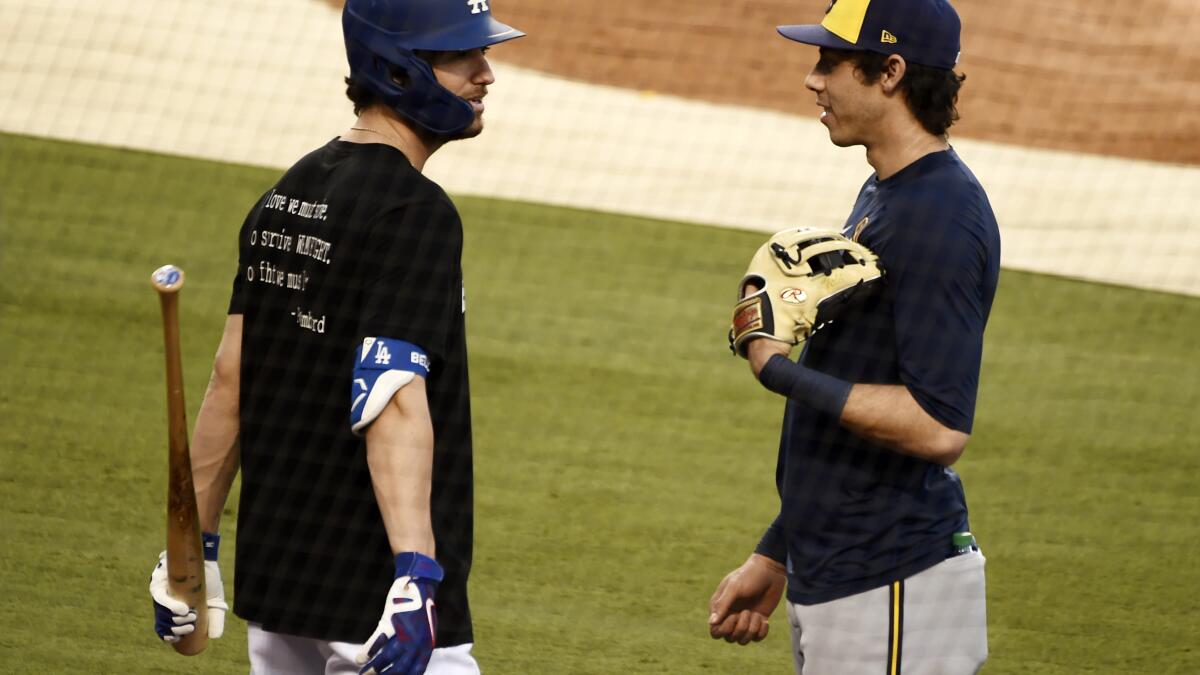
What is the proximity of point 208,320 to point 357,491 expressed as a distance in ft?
16.6

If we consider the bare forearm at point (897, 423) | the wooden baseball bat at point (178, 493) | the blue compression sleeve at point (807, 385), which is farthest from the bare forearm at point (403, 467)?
the bare forearm at point (897, 423)

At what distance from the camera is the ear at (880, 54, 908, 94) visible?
3.00m

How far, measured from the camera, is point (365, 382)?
260 centimetres

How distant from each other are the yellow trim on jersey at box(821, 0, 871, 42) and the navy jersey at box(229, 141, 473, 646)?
87 centimetres

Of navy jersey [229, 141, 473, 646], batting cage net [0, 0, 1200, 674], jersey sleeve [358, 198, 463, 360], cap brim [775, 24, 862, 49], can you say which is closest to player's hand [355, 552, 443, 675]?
navy jersey [229, 141, 473, 646]

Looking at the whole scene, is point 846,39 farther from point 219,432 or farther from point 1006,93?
point 1006,93

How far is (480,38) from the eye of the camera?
2812 mm

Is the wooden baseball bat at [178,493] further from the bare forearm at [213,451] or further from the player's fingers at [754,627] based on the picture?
the player's fingers at [754,627]

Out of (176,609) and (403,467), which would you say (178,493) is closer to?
(176,609)

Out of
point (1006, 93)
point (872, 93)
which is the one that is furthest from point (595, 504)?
point (1006, 93)

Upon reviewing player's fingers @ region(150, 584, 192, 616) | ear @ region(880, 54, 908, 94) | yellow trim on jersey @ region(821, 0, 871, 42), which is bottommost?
player's fingers @ region(150, 584, 192, 616)

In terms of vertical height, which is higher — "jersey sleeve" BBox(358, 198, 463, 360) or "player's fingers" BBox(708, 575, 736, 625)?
"jersey sleeve" BBox(358, 198, 463, 360)

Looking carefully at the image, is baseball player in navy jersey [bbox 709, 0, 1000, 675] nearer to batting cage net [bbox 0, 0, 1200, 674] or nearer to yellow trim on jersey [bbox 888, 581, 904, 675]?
yellow trim on jersey [bbox 888, 581, 904, 675]

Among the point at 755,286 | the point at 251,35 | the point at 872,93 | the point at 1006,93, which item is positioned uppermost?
the point at 872,93
